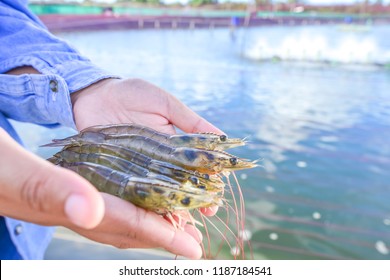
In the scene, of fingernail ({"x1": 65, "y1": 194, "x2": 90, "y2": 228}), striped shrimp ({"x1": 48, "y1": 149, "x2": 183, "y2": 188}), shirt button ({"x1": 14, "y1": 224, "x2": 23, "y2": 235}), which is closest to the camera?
fingernail ({"x1": 65, "y1": 194, "x2": 90, "y2": 228})

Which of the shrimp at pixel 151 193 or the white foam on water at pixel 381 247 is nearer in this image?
the shrimp at pixel 151 193

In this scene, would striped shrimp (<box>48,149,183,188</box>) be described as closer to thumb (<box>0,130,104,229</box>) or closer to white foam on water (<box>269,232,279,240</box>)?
thumb (<box>0,130,104,229</box>)

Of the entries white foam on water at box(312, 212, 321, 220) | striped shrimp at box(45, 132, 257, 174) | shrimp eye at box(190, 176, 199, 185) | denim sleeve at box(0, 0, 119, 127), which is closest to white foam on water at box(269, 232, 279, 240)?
white foam on water at box(312, 212, 321, 220)

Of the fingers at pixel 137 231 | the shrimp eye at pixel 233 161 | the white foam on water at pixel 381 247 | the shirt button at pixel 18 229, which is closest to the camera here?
the fingers at pixel 137 231

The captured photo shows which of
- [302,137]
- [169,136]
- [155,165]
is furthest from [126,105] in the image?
[302,137]

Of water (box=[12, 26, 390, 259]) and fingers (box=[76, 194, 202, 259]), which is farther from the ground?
fingers (box=[76, 194, 202, 259])

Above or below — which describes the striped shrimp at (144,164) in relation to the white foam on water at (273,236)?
above

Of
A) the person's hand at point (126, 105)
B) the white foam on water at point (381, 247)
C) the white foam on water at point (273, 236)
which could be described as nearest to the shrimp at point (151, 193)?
the person's hand at point (126, 105)

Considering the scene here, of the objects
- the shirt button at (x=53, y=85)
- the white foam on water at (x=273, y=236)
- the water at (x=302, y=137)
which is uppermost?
the shirt button at (x=53, y=85)

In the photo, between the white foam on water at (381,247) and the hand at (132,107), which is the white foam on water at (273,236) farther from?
the hand at (132,107)
